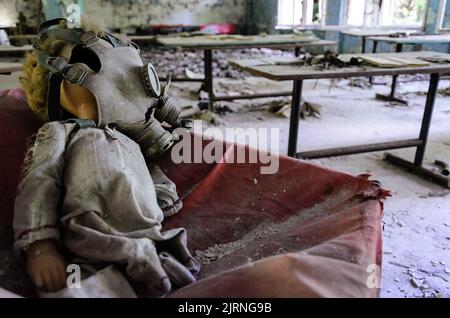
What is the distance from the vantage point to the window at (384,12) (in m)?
7.34

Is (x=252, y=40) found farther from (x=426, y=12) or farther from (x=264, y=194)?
(x=426, y=12)

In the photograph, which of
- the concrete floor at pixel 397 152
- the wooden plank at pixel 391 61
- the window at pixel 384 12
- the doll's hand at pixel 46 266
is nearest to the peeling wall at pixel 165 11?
the window at pixel 384 12

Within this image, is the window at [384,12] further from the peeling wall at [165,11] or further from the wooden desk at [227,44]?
the wooden desk at [227,44]

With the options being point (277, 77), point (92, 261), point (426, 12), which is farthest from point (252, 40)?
point (426, 12)

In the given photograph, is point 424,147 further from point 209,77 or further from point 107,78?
point 107,78

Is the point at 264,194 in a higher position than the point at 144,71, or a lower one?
lower

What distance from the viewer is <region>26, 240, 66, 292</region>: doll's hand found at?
93 cm

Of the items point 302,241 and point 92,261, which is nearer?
point 92,261

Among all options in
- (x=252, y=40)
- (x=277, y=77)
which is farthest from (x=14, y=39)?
(x=277, y=77)

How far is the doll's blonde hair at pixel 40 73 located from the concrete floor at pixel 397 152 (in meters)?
1.42

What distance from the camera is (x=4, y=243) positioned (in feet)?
3.97
